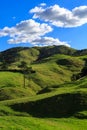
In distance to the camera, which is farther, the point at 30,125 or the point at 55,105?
the point at 55,105

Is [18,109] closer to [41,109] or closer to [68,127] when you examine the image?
[41,109]

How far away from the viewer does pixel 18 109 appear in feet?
243

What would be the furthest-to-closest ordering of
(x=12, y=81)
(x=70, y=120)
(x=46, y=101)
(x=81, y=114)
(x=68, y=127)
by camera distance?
(x=12, y=81)
(x=46, y=101)
(x=81, y=114)
(x=70, y=120)
(x=68, y=127)

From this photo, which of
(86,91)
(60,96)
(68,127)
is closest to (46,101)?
(60,96)

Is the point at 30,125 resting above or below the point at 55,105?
below

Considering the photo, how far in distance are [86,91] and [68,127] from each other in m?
24.2

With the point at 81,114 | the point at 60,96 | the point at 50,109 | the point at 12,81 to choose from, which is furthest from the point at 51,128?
the point at 12,81

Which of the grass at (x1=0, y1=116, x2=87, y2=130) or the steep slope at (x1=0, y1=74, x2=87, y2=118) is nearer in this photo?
the grass at (x1=0, y1=116, x2=87, y2=130)

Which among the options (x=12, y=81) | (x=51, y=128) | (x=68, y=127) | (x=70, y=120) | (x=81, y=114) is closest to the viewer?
(x=51, y=128)

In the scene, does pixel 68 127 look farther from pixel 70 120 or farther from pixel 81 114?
pixel 81 114

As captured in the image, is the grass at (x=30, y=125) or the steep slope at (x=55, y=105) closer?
the grass at (x=30, y=125)

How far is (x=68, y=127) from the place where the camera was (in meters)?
55.3

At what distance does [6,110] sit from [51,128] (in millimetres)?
23088

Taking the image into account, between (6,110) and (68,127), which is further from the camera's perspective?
(6,110)
